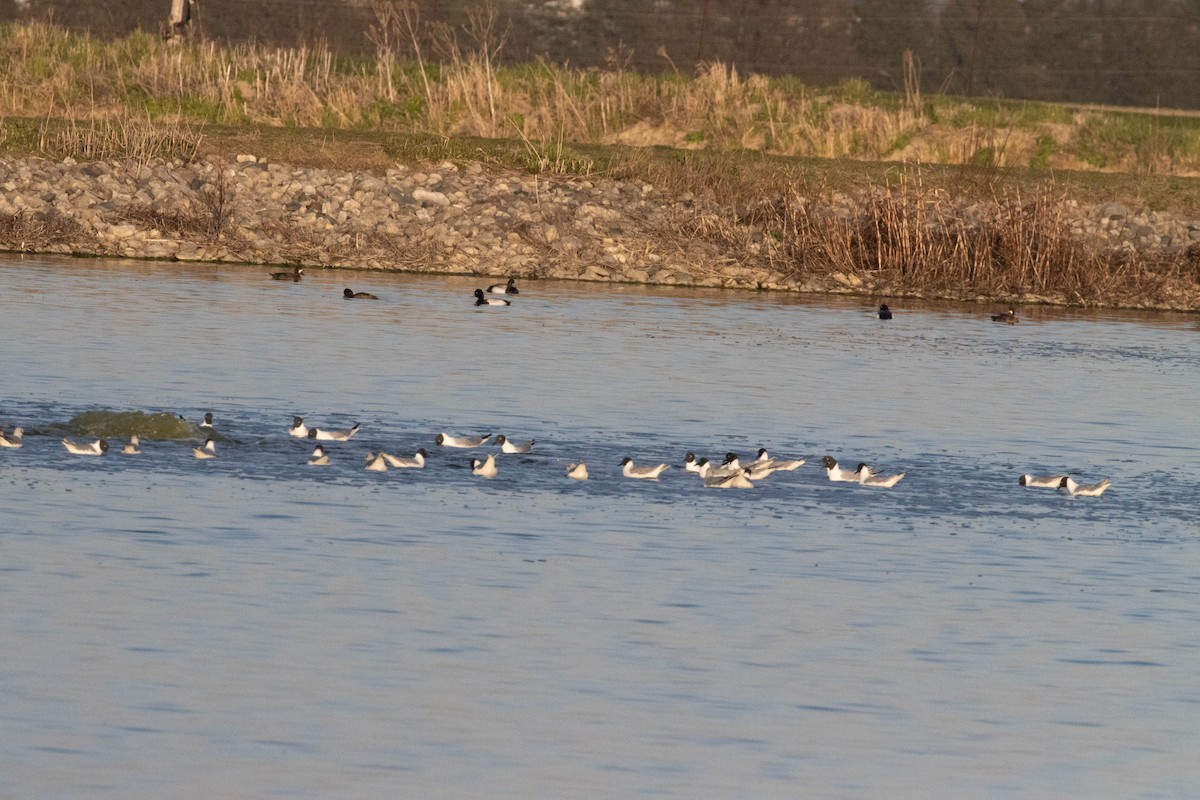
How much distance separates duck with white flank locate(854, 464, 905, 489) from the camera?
58.4 ft

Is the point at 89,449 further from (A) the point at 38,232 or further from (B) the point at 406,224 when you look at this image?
(B) the point at 406,224

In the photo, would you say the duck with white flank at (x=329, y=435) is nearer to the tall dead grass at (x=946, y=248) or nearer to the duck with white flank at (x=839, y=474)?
the duck with white flank at (x=839, y=474)

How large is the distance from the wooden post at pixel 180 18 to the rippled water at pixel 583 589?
2819 cm

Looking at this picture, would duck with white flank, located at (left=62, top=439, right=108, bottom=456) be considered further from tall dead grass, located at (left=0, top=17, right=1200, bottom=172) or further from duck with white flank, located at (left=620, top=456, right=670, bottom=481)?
tall dead grass, located at (left=0, top=17, right=1200, bottom=172)

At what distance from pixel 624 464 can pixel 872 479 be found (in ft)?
6.46

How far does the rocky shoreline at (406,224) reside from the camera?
117 ft

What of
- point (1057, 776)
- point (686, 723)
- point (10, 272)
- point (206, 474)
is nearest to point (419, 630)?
point (686, 723)

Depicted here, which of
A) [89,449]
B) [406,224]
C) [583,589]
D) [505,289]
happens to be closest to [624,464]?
[89,449]

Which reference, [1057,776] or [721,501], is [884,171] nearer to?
[721,501]

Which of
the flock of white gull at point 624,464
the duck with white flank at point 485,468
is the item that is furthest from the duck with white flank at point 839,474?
the duck with white flank at point 485,468

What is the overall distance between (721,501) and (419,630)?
198 inches

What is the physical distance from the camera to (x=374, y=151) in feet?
126

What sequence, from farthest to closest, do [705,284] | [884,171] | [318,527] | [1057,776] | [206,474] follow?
1. [884,171]
2. [705,284]
3. [206,474]
4. [318,527]
5. [1057,776]

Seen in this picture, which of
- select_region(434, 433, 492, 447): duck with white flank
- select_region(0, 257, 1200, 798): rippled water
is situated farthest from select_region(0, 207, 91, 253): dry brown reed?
select_region(434, 433, 492, 447): duck with white flank
